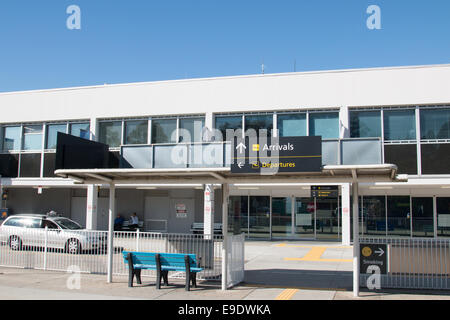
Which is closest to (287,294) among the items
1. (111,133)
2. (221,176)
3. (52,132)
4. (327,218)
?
(221,176)

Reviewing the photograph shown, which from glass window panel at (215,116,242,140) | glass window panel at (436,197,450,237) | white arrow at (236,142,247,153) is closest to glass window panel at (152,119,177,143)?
glass window panel at (215,116,242,140)

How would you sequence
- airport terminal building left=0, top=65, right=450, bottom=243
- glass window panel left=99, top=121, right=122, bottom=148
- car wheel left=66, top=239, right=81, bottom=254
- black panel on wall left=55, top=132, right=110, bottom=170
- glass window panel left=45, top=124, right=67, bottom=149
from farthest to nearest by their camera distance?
glass window panel left=45, top=124, right=67, bottom=149
glass window panel left=99, top=121, right=122, bottom=148
airport terminal building left=0, top=65, right=450, bottom=243
car wheel left=66, top=239, right=81, bottom=254
black panel on wall left=55, top=132, right=110, bottom=170

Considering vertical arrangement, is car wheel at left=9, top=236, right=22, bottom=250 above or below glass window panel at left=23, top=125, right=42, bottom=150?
below

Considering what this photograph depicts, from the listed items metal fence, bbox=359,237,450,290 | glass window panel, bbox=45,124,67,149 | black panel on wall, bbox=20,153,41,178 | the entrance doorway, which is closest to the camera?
metal fence, bbox=359,237,450,290

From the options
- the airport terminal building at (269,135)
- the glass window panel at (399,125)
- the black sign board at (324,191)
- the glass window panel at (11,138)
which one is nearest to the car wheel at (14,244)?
the airport terminal building at (269,135)

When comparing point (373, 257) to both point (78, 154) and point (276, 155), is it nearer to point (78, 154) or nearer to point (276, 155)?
point (276, 155)

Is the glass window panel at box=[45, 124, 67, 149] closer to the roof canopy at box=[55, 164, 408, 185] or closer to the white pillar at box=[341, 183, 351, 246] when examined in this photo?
the roof canopy at box=[55, 164, 408, 185]

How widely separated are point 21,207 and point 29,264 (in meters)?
15.4

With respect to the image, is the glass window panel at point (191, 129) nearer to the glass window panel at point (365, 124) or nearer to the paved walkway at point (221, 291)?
the glass window panel at point (365, 124)

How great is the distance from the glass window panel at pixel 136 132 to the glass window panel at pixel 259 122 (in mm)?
5597

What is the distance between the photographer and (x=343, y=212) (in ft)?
70.5

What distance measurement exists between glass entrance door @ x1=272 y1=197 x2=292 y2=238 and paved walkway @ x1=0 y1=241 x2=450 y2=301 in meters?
8.67

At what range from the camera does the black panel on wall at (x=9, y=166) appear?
25609 mm

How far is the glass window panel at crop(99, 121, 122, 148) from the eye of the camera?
24.3 m
